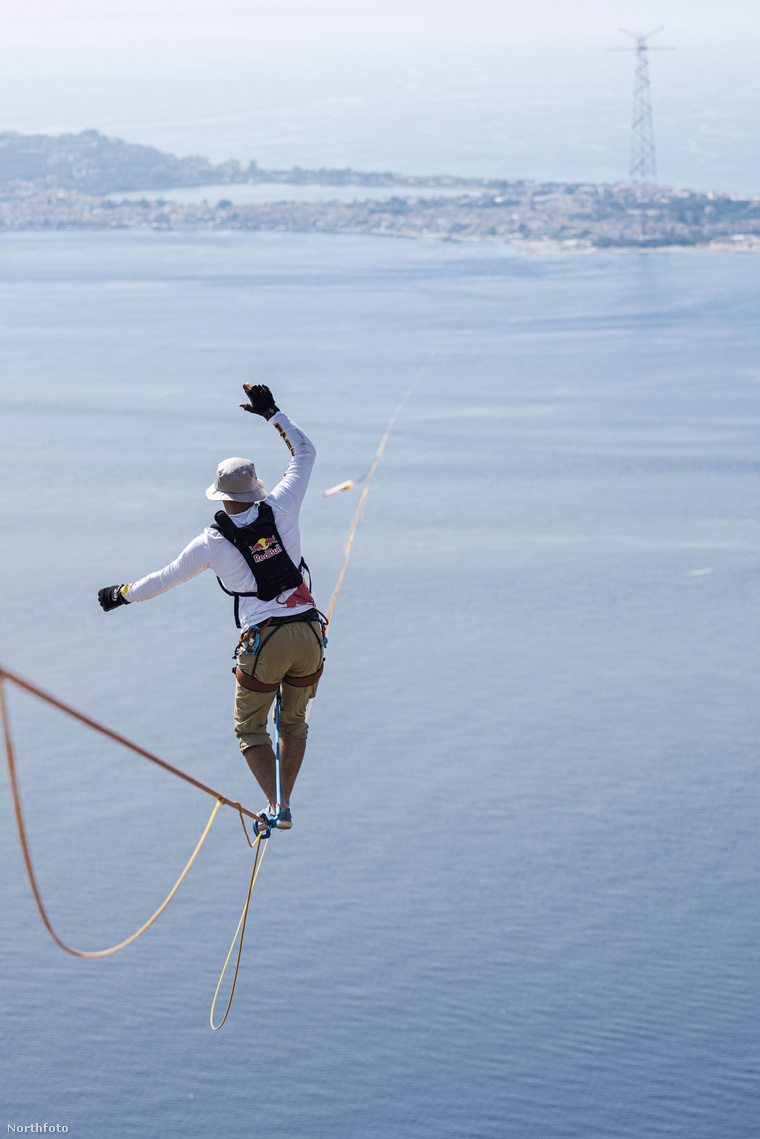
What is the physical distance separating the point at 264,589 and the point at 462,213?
165m

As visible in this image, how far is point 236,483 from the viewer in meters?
6.27

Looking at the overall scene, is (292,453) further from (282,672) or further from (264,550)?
(282,672)

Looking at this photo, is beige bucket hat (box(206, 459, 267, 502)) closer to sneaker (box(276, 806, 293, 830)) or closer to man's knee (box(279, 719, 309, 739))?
man's knee (box(279, 719, 309, 739))

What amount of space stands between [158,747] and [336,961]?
1111 cm

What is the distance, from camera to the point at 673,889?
150 ft

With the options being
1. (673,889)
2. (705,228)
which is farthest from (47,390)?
(705,228)

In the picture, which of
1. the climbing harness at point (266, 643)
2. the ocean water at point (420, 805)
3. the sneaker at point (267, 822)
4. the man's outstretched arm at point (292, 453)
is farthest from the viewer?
the ocean water at point (420, 805)

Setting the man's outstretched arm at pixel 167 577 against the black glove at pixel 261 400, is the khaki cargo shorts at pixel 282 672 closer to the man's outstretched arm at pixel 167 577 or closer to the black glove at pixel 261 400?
the man's outstretched arm at pixel 167 577

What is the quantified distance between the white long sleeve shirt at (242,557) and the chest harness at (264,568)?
0.03m

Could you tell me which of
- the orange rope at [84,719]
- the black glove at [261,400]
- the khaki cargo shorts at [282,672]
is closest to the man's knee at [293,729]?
the khaki cargo shorts at [282,672]

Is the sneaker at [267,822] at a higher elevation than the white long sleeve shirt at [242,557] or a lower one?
lower

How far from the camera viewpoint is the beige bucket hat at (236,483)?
6.25 meters

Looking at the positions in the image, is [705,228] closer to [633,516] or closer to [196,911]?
[633,516]

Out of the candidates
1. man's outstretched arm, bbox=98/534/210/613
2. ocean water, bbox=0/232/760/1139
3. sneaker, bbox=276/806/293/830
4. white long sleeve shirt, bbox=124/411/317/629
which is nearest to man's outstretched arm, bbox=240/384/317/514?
white long sleeve shirt, bbox=124/411/317/629
